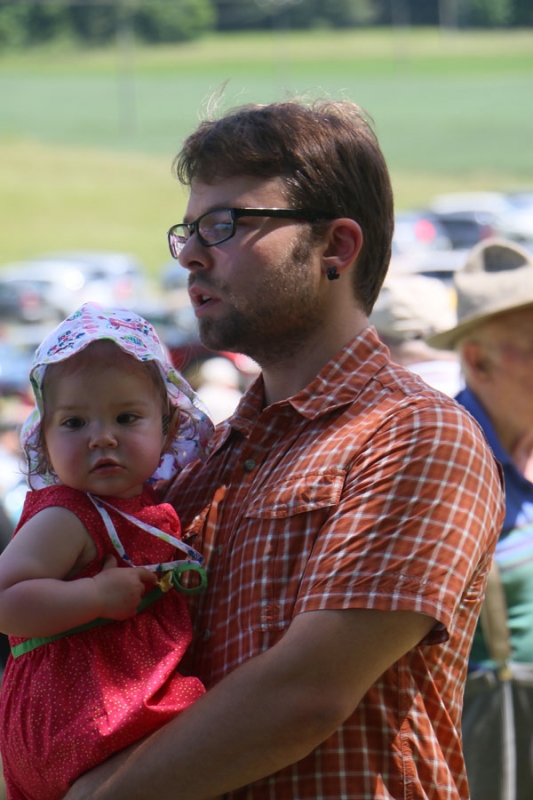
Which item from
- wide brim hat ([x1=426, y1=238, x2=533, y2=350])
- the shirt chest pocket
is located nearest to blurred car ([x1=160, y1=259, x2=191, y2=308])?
wide brim hat ([x1=426, y1=238, x2=533, y2=350])

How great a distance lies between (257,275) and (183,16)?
73595mm

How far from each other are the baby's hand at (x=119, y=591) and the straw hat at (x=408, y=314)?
8.48ft

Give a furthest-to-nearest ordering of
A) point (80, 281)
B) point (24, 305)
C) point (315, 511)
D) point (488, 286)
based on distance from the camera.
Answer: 1. point (80, 281)
2. point (24, 305)
3. point (488, 286)
4. point (315, 511)

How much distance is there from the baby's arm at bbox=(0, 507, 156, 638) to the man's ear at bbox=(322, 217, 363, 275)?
70 centimetres

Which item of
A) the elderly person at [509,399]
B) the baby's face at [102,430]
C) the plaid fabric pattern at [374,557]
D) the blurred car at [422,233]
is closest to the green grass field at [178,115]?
the blurred car at [422,233]

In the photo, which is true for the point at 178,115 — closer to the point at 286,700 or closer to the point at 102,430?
the point at 102,430

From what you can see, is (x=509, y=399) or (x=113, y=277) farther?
(x=113, y=277)

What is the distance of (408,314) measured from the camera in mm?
4379

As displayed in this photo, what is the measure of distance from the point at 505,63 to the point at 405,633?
210 ft

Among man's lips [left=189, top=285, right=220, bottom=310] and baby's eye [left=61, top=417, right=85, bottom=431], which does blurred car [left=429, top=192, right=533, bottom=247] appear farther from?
baby's eye [left=61, top=417, right=85, bottom=431]

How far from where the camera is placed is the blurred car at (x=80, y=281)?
945 inches

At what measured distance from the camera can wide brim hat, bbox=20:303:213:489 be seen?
2.05 metres

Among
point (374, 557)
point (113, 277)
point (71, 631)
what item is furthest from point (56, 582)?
point (113, 277)

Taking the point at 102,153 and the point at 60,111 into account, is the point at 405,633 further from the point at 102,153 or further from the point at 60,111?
the point at 60,111
